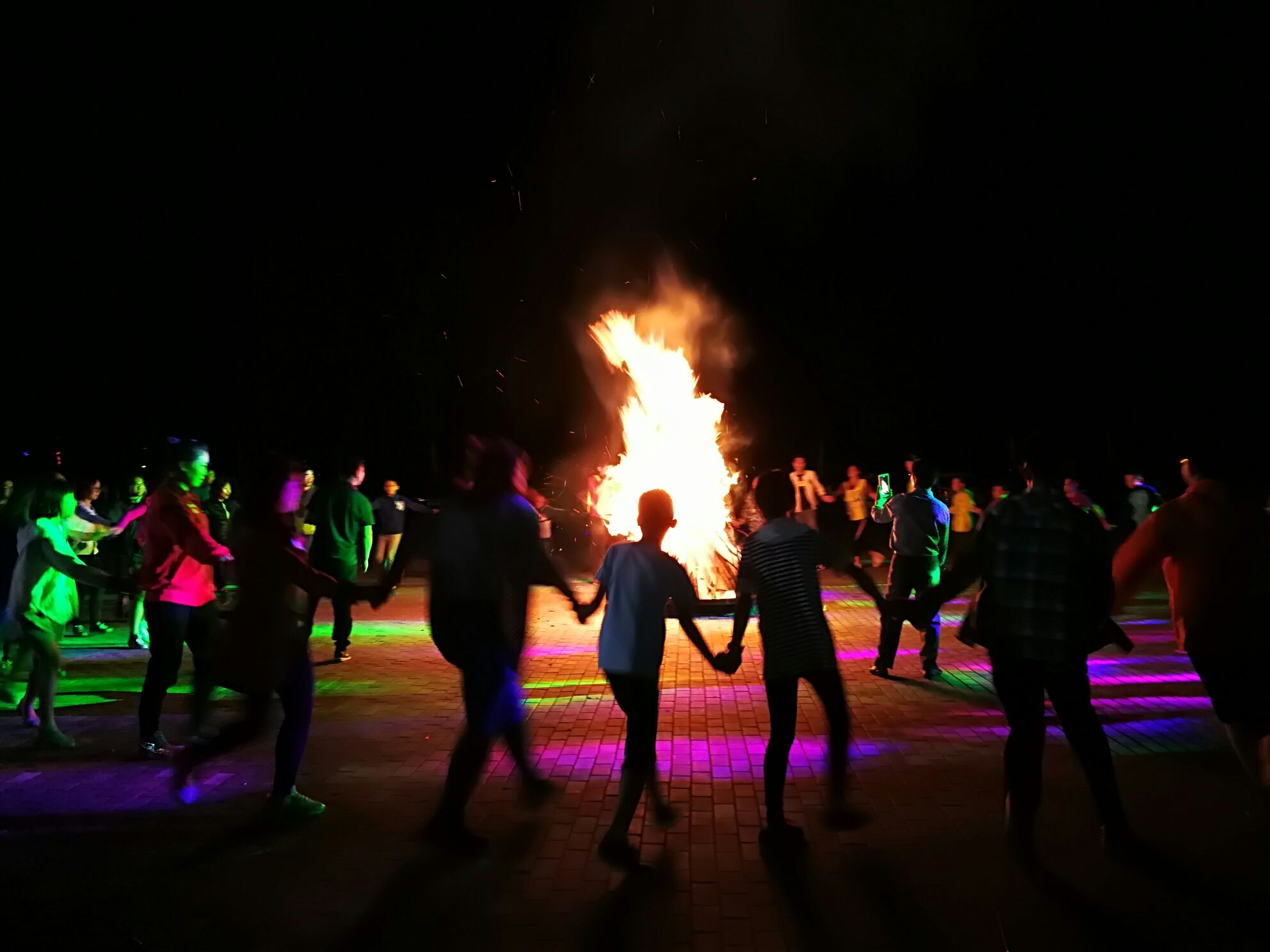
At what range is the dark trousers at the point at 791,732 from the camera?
4484 millimetres

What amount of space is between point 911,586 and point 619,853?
547 cm

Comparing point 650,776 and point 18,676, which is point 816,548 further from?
point 18,676

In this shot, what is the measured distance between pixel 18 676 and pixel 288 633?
5.96 m

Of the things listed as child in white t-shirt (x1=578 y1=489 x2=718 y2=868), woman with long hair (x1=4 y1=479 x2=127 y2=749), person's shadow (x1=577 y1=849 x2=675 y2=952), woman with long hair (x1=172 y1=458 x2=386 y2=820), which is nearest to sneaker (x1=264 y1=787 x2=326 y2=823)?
woman with long hair (x1=172 y1=458 x2=386 y2=820)

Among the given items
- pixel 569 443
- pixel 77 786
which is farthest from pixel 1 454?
pixel 77 786

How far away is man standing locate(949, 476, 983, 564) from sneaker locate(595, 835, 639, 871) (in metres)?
13.3

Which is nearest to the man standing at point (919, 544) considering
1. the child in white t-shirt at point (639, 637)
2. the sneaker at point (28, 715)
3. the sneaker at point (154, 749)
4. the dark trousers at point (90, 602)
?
the child in white t-shirt at point (639, 637)

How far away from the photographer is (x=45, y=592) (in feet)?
21.1

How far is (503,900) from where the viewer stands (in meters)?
3.85

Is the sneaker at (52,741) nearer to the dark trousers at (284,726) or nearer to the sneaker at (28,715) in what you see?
the sneaker at (28,715)

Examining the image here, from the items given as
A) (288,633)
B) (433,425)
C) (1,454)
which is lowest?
(288,633)

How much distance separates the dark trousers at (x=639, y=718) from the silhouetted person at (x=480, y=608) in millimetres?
558

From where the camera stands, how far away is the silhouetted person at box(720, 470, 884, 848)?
14.7 feet

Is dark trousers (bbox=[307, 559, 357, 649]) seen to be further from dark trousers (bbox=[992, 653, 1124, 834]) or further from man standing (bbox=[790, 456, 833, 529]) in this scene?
man standing (bbox=[790, 456, 833, 529])
